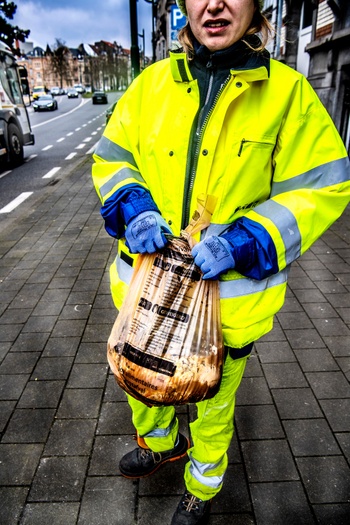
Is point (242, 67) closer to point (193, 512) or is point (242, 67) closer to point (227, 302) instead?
point (227, 302)

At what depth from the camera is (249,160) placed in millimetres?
1578

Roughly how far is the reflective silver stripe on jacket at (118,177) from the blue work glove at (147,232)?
21 cm

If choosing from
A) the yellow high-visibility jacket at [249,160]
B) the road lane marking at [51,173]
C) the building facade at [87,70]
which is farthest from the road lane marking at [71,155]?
the building facade at [87,70]

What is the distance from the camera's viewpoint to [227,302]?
168 centimetres

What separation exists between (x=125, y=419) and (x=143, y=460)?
0.42 m

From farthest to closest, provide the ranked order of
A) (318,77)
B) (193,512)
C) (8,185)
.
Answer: (318,77)
(8,185)
(193,512)

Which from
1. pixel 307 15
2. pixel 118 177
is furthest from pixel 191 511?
pixel 307 15

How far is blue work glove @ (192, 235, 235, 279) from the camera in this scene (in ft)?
4.92

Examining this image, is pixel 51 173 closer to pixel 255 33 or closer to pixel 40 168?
pixel 40 168

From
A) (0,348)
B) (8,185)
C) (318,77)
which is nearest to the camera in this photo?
(0,348)

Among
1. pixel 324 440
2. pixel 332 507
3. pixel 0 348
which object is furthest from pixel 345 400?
pixel 0 348

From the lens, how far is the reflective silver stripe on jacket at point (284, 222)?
5.16ft

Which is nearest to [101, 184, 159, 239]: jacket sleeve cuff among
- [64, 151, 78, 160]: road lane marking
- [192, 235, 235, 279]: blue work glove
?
[192, 235, 235, 279]: blue work glove

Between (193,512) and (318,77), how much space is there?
11.2 m
